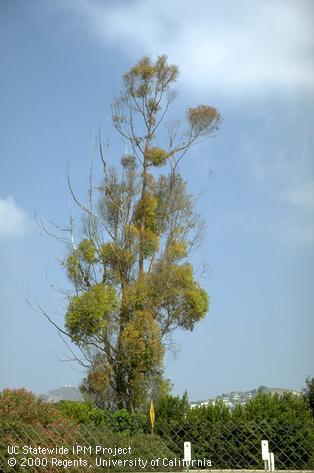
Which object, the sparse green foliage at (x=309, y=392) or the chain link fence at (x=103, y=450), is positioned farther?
the sparse green foliage at (x=309, y=392)

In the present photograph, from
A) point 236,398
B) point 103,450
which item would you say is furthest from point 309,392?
point 103,450

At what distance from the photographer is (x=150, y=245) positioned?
17594 millimetres

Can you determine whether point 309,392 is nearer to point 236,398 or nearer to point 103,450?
point 236,398

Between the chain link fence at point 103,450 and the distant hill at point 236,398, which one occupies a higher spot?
the distant hill at point 236,398

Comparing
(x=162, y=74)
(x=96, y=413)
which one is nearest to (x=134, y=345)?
(x=96, y=413)

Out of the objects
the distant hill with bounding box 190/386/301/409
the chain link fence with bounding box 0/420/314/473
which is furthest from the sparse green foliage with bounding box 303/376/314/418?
the chain link fence with bounding box 0/420/314/473

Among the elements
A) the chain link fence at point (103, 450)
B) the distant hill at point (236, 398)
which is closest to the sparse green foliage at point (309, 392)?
the distant hill at point (236, 398)

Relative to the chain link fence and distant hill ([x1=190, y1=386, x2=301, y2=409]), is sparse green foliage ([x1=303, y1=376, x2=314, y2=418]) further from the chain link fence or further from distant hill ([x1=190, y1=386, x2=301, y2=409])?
the chain link fence

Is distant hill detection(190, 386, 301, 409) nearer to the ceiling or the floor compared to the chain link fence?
nearer to the ceiling

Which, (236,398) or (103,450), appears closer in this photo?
(103,450)

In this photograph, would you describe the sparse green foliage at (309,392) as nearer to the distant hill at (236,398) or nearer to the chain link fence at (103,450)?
the distant hill at (236,398)

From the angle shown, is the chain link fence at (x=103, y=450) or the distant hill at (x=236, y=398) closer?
the chain link fence at (x=103, y=450)

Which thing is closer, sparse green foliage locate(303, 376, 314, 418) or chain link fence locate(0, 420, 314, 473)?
chain link fence locate(0, 420, 314, 473)

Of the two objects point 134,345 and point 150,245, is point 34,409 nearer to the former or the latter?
point 134,345
